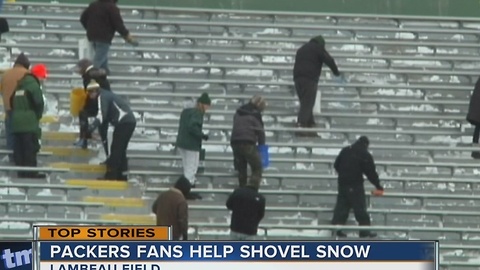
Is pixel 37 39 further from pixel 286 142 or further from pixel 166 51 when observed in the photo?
pixel 286 142

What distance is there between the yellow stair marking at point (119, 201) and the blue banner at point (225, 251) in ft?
35.3

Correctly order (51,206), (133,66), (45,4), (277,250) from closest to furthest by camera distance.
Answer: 1. (277,250)
2. (51,206)
3. (133,66)
4. (45,4)

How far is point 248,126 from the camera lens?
20406mm

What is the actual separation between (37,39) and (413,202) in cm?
572

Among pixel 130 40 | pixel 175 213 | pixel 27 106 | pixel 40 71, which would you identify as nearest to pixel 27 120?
pixel 27 106

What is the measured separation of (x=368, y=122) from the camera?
74.9ft

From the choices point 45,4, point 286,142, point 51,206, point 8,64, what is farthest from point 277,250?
point 45,4

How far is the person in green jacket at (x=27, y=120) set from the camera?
20.1 metres

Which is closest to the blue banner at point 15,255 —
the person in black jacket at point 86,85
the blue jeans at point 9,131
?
the blue jeans at point 9,131

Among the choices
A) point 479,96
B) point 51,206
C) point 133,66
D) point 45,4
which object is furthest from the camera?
point 45,4

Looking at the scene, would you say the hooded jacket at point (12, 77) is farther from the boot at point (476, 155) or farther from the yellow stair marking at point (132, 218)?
the boot at point (476, 155)

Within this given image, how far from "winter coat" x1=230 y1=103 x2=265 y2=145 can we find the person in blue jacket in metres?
1.10

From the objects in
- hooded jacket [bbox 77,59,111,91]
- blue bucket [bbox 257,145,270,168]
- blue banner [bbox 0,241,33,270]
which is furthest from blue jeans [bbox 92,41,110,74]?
blue banner [bbox 0,241,33,270]

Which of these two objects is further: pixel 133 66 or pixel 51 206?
pixel 133 66
